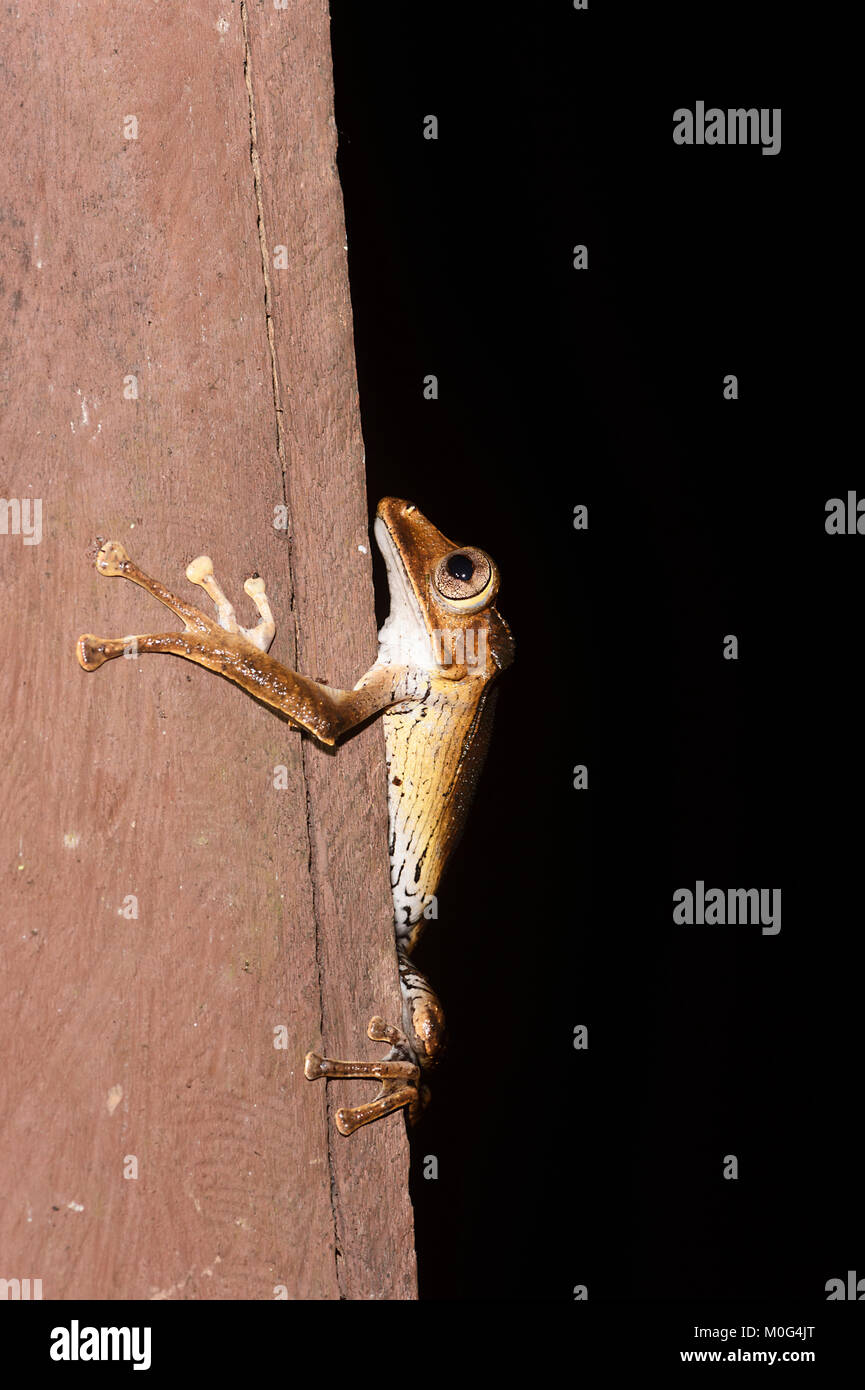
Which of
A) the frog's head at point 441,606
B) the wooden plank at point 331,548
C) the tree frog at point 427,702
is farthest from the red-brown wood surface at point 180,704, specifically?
the frog's head at point 441,606

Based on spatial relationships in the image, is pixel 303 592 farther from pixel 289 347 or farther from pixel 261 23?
pixel 261 23

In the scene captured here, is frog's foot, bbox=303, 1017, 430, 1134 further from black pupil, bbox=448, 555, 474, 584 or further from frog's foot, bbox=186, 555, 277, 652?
black pupil, bbox=448, 555, 474, 584

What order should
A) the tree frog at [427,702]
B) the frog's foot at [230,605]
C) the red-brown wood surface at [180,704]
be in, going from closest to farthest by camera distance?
the red-brown wood surface at [180,704] → the frog's foot at [230,605] → the tree frog at [427,702]

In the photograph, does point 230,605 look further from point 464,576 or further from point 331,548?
point 464,576

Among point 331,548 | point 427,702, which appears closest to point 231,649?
point 331,548

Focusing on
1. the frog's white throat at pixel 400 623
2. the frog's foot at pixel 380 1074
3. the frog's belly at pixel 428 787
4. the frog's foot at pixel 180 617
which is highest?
the frog's white throat at pixel 400 623

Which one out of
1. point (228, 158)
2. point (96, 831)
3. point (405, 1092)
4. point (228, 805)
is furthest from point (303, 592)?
point (405, 1092)

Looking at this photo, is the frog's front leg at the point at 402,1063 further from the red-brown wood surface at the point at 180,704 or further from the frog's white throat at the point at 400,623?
the frog's white throat at the point at 400,623
